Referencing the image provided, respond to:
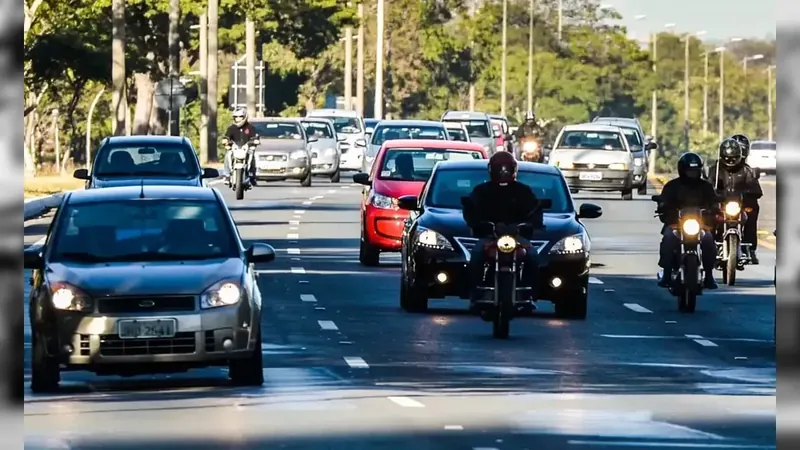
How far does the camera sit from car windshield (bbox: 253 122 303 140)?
182ft

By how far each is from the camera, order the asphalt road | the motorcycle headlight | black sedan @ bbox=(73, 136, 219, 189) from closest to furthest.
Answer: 1. the asphalt road
2. the motorcycle headlight
3. black sedan @ bbox=(73, 136, 219, 189)

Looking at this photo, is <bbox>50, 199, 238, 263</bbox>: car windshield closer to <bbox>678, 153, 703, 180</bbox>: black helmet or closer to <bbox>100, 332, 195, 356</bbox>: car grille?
<bbox>100, 332, 195, 356</bbox>: car grille

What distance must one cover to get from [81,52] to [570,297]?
128ft

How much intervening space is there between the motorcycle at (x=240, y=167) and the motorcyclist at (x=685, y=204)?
2439 cm

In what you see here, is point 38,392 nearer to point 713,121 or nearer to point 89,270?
→ point 89,270

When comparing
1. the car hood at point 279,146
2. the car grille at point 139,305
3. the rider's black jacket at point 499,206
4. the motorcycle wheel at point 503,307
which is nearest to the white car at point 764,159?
the car hood at point 279,146

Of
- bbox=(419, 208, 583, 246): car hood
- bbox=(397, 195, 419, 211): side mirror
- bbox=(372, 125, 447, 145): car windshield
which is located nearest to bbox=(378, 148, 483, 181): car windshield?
bbox=(397, 195, 419, 211): side mirror

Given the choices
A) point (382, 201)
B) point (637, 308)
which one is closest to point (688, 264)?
point (637, 308)

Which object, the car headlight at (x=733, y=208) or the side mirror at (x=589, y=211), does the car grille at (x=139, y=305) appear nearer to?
the side mirror at (x=589, y=211)

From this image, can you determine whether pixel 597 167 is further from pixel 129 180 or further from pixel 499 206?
pixel 499 206

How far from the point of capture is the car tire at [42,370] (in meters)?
15.7

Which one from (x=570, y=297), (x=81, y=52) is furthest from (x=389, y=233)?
(x=81, y=52)

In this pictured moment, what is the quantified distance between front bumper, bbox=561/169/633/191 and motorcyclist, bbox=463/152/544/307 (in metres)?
31.7

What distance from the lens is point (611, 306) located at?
2442 cm
